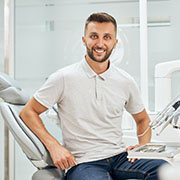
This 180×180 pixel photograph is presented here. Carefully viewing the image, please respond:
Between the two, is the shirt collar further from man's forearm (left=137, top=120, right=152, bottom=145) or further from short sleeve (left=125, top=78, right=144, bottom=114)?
man's forearm (left=137, top=120, right=152, bottom=145)

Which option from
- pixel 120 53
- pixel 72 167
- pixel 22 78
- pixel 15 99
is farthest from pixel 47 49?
pixel 72 167

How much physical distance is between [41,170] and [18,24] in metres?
1.78

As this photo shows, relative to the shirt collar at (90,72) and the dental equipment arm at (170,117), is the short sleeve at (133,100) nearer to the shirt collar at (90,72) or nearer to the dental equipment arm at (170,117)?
the shirt collar at (90,72)

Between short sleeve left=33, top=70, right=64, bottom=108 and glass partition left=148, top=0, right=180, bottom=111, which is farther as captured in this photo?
glass partition left=148, top=0, right=180, bottom=111

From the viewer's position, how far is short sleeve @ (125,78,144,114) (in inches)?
67.0

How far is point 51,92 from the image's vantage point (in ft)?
5.06

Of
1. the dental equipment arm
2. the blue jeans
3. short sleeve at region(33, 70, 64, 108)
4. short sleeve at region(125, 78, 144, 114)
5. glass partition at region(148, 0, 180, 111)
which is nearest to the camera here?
the dental equipment arm

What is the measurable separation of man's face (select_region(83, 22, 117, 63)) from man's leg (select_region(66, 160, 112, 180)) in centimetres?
49

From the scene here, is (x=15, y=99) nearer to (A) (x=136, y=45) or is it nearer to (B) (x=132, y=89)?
(B) (x=132, y=89)

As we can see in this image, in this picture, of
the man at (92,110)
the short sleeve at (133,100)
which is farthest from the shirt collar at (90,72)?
the short sleeve at (133,100)

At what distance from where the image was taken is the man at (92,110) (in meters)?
1.48

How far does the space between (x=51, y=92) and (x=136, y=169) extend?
51 cm

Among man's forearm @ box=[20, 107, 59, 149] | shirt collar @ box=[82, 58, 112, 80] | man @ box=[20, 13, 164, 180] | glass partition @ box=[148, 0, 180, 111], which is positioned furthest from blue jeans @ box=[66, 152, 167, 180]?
glass partition @ box=[148, 0, 180, 111]

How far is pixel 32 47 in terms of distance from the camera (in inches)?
113
